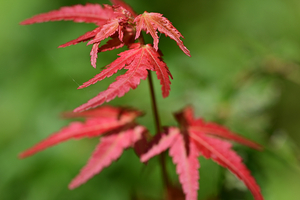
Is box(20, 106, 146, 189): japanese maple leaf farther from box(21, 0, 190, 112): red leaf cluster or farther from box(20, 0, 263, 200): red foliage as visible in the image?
box(21, 0, 190, 112): red leaf cluster

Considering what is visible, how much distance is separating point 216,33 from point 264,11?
1.72ft

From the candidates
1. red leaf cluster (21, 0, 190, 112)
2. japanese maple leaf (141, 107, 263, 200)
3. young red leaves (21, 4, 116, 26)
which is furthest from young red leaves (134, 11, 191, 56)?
japanese maple leaf (141, 107, 263, 200)

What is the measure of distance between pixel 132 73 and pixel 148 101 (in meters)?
1.06

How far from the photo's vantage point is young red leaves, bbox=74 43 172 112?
1.89 ft

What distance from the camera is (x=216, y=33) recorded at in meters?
2.49

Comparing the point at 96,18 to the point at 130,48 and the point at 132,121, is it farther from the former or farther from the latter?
the point at 132,121

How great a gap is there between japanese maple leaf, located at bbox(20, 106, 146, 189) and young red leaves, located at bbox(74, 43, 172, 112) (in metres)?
0.26

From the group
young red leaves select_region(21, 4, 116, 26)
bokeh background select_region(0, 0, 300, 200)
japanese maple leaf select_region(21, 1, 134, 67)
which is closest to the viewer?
japanese maple leaf select_region(21, 1, 134, 67)

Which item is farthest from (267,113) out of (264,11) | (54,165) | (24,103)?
(24,103)

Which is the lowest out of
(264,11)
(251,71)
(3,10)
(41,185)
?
(41,185)

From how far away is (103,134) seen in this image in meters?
0.90

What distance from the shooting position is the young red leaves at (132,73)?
1.89 feet

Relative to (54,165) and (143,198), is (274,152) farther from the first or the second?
(54,165)

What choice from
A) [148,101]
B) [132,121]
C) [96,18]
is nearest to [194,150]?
[132,121]
